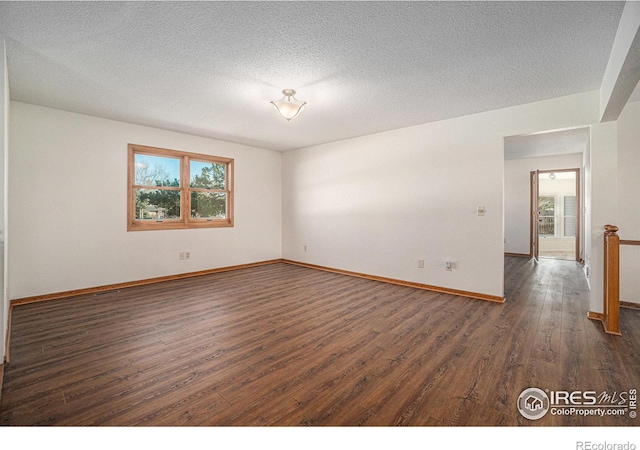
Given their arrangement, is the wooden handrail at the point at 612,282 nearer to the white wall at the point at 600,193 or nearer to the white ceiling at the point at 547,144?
the white wall at the point at 600,193

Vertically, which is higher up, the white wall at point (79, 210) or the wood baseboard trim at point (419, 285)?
the white wall at point (79, 210)

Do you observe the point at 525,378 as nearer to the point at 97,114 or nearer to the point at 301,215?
the point at 301,215

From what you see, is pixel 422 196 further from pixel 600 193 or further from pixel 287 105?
pixel 287 105

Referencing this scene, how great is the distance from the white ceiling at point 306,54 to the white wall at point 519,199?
5.10 metres

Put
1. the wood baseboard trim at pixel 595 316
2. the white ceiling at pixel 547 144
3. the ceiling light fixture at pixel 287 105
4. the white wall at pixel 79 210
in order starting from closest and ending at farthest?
1. the wood baseboard trim at pixel 595 316
2. the ceiling light fixture at pixel 287 105
3. the white wall at pixel 79 210
4. the white ceiling at pixel 547 144

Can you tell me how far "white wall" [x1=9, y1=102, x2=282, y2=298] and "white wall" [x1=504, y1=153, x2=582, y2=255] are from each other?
25.5ft

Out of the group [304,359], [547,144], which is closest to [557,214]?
[547,144]

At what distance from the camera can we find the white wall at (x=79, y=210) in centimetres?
383

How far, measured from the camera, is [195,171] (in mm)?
5645

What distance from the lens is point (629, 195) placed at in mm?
3648

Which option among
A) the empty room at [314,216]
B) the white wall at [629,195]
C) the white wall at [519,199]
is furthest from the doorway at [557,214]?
the white wall at [629,195]

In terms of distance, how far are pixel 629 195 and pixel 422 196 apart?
8.07 ft

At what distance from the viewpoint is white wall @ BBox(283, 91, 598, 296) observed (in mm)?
3996
